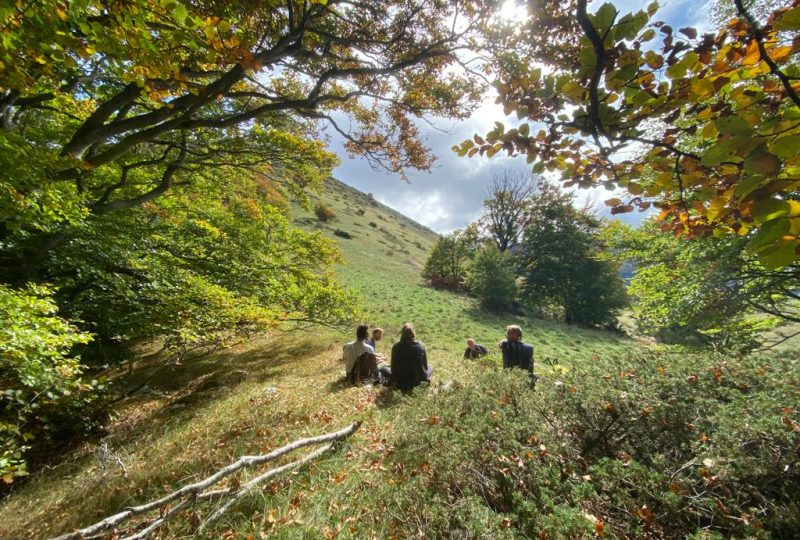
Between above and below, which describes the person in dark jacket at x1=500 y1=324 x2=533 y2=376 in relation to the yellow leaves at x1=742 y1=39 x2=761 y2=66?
below

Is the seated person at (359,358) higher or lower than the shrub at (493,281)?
lower

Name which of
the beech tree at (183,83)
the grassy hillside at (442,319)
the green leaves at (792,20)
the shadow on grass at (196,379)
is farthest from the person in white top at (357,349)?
the green leaves at (792,20)

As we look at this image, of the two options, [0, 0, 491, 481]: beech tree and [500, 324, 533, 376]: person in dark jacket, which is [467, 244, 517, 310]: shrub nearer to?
[0, 0, 491, 481]: beech tree

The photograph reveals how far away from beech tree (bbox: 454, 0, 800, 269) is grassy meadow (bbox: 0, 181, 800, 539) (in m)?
1.95

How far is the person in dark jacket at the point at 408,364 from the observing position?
19.2 ft

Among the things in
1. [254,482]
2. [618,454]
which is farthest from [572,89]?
[254,482]

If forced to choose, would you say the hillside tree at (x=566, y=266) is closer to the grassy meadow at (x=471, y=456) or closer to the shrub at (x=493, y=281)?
the shrub at (x=493, y=281)

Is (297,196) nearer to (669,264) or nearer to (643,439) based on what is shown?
(643,439)

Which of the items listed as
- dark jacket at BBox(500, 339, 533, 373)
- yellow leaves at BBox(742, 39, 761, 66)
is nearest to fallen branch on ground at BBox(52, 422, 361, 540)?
dark jacket at BBox(500, 339, 533, 373)

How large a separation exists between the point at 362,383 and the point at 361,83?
611 cm

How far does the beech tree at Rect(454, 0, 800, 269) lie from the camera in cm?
91

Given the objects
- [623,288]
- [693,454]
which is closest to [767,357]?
[693,454]

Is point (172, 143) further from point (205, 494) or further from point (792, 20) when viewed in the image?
point (792, 20)

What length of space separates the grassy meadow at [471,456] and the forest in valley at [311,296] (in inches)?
1.1
